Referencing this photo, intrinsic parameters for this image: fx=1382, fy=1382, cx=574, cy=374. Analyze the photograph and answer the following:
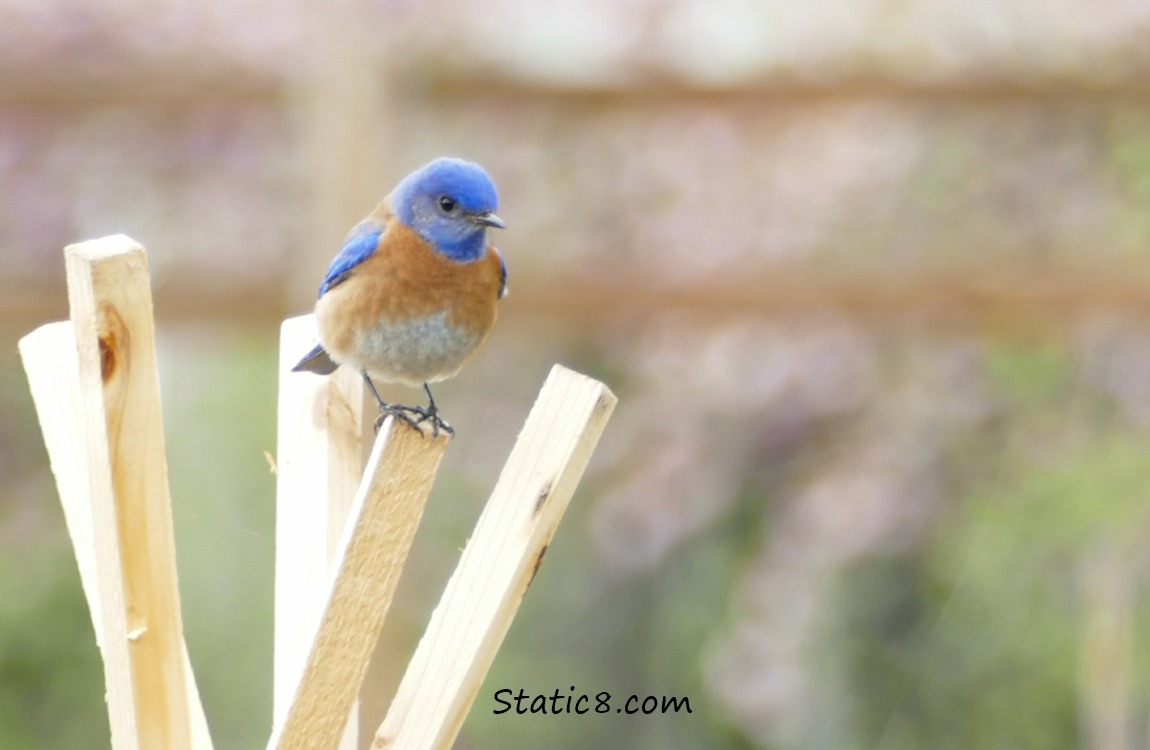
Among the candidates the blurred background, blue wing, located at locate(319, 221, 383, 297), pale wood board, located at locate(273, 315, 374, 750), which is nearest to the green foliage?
the blurred background

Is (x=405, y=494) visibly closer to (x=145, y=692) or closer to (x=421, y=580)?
(x=145, y=692)

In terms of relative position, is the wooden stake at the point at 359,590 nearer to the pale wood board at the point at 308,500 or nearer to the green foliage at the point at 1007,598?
the pale wood board at the point at 308,500

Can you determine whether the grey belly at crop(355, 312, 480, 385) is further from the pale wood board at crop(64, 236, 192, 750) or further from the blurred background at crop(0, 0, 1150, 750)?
the blurred background at crop(0, 0, 1150, 750)

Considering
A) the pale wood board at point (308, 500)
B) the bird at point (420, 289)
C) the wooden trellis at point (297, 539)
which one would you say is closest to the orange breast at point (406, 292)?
the bird at point (420, 289)

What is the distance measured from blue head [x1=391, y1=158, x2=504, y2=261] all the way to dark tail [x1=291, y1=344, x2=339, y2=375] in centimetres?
27

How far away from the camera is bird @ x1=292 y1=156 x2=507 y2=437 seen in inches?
92.4

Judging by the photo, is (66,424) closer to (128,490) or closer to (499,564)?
(128,490)

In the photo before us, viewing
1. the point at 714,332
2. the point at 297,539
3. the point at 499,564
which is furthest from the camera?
the point at 714,332

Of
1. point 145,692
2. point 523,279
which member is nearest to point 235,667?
point 523,279

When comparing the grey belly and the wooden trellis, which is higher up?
the grey belly

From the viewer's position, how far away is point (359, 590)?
1.32 metres

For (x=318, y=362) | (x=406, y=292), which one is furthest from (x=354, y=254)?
(x=318, y=362)

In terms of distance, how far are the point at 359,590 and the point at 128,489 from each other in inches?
9.7

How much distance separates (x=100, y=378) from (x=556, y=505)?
474mm
